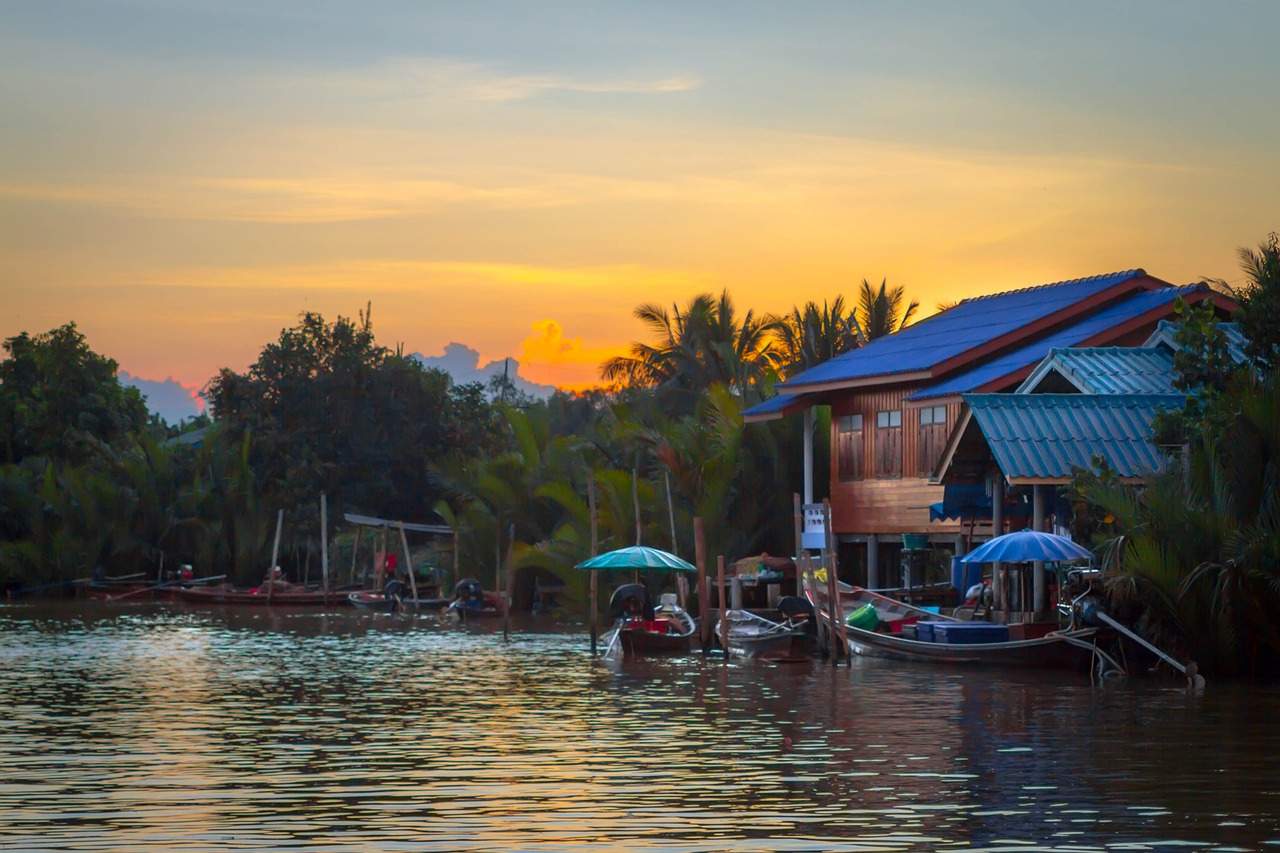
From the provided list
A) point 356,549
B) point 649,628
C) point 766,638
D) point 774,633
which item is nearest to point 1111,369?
point 774,633

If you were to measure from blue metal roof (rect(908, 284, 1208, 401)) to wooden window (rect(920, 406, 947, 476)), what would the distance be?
55 centimetres

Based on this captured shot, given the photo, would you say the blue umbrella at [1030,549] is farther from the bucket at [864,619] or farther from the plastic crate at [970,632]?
the bucket at [864,619]

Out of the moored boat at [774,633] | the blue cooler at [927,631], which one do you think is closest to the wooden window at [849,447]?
the moored boat at [774,633]

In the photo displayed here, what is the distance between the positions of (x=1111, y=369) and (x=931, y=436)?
5019 mm

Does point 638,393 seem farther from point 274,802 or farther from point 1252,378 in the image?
point 274,802

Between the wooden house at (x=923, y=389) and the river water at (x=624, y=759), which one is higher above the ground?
the wooden house at (x=923, y=389)

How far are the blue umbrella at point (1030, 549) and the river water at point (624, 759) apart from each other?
6.32 feet

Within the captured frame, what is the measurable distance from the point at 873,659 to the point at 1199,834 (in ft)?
62.6

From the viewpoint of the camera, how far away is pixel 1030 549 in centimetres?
2759

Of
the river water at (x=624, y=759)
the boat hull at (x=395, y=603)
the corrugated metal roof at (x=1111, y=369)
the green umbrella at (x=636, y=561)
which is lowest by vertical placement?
the river water at (x=624, y=759)

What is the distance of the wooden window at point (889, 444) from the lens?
38.6 meters

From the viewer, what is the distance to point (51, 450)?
67812mm

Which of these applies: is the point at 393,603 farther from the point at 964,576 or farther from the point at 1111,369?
the point at 1111,369

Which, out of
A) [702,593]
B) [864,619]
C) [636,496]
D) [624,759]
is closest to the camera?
[624,759]
